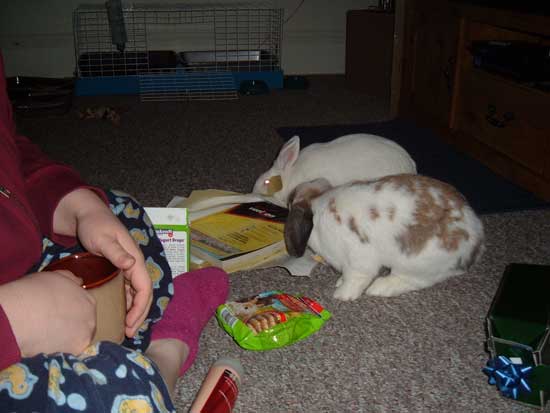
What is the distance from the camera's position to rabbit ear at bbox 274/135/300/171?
1.56 m

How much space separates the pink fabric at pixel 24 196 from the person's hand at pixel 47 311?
1.1 inches

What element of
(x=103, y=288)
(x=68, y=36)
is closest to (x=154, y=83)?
(x=68, y=36)

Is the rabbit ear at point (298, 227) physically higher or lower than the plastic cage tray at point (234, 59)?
lower

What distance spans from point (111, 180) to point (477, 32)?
1303mm

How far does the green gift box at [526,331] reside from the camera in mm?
809

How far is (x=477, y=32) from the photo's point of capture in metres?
1.93

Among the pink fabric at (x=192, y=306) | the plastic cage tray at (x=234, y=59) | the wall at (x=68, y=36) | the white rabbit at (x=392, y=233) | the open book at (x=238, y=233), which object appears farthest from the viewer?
the plastic cage tray at (x=234, y=59)

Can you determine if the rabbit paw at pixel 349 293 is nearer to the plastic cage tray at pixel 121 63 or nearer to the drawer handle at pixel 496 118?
the drawer handle at pixel 496 118

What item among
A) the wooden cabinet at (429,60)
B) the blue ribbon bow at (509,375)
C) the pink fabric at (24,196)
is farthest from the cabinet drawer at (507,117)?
the pink fabric at (24,196)

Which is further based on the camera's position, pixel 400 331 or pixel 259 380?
pixel 400 331

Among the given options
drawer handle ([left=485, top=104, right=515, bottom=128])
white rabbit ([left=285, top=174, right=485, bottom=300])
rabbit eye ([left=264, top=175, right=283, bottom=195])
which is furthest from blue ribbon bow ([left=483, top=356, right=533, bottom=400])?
drawer handle ([left=485, top=104, right=515, bottom=128])

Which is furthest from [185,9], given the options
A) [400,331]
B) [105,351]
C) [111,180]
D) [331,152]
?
[105,351]

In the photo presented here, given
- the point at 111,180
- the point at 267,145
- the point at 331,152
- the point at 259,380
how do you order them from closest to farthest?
the point at 259,380
the point at 331,152
the point at 111,180
the point at 267,145

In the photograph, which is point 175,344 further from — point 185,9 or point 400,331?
point 185,9
